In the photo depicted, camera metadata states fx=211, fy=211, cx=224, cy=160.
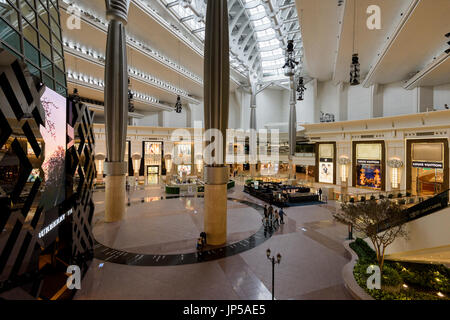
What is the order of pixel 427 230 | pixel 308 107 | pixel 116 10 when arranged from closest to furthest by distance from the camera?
pixel 427 230 < pixel 116 10 < pixel 308 107

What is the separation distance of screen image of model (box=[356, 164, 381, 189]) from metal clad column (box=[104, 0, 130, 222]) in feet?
65.4

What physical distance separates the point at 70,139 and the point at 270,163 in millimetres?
31533

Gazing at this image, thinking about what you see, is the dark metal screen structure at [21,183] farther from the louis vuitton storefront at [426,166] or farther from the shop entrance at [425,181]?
the shop entrance at [425,181]

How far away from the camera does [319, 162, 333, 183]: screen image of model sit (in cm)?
2191

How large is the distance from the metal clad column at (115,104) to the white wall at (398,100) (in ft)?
70.8

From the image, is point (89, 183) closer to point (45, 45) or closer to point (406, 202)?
point (45, 45)

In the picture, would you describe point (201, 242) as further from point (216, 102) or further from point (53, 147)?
point (53, 147)

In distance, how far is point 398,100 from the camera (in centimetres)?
1858

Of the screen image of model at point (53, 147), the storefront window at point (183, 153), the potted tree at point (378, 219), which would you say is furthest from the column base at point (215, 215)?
the storefront window at point (183, 153)

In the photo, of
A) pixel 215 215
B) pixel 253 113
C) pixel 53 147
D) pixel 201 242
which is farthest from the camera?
pixel 253 113

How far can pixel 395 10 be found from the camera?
11.9 meters

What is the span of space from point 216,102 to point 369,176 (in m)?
17.4

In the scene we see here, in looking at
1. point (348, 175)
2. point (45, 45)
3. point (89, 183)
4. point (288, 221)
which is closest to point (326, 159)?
point (348, 175)

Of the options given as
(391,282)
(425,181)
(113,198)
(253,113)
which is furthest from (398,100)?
(113,198)
